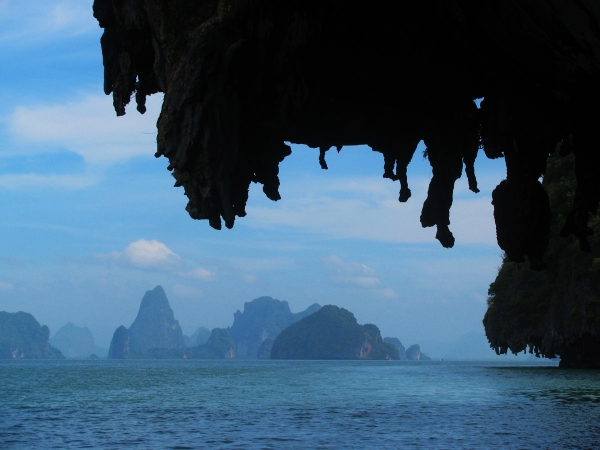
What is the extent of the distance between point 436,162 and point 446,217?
1299 mm

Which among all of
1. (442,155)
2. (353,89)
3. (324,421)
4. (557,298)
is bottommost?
(324,421)

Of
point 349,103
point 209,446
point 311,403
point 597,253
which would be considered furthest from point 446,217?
point 597,253

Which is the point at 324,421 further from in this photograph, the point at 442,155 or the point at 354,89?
the point at 354,89

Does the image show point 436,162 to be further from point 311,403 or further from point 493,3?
point 311,403

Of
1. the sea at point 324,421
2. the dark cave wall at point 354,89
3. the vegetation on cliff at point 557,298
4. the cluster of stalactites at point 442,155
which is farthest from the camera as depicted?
the vegetation on cliff at point 557,298

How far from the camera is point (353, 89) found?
11789 millimetres

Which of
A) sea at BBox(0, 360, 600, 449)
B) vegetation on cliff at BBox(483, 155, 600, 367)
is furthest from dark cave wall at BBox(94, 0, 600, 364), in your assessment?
vegetation on cliff at BBox(483, 155, 600, 367)

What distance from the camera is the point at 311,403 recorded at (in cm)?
2589

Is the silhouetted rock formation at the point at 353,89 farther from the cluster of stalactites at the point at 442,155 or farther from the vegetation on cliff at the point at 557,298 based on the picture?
the vegetation on cliff at the point at 557,298

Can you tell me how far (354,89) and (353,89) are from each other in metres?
0.02

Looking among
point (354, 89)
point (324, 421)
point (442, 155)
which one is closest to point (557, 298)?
point (324, 421)

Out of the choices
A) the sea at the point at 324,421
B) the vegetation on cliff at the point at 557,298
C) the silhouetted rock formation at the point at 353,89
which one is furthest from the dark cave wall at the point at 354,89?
the vegetation on cliff at the point at 557,298

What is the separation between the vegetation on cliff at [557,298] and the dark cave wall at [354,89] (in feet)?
77.4

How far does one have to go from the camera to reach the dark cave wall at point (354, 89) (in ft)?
30.5
